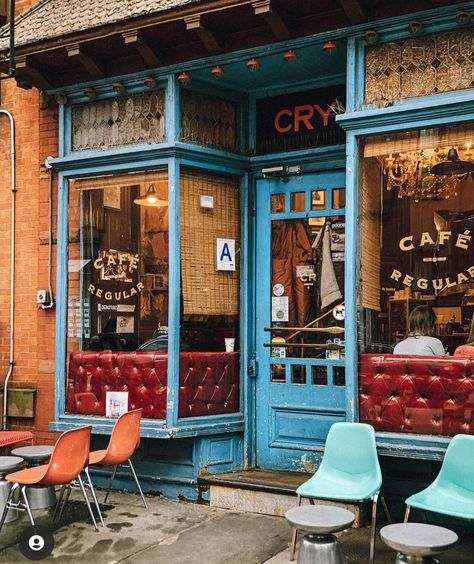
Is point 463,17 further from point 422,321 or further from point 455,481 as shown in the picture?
point 455,481

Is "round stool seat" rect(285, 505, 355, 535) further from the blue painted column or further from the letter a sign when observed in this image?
the letter a sign

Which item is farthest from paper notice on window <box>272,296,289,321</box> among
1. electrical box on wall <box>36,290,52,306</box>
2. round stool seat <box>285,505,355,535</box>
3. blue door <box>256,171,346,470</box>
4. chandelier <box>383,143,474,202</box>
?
round stool seat <box>285,505,355,535</box>

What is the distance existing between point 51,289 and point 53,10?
9.58 feet

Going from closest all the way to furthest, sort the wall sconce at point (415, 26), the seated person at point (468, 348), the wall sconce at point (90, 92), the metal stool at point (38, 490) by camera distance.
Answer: the wall sconce at point (415, 26)
the seated person at point (468, 348)
the metal stool at point (38, 490)
the wall sconce at point (90, 92)

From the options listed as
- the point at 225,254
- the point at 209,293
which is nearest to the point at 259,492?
the point at 209,293

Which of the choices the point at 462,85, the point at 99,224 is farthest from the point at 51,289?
the point at 462,85

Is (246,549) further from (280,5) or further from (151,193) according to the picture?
(280,5)

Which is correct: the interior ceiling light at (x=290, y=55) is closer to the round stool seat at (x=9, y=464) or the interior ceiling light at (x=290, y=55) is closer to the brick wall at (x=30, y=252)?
the brick wall at (x=30, y=252)

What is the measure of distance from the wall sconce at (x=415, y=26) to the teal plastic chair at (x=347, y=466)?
10.1 ft

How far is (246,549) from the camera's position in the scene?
5676 mm

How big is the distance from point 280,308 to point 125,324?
62.2 inches

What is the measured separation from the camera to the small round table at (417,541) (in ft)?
13.8

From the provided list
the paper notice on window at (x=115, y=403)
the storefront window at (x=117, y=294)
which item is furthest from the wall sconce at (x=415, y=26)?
the paper notice on window at (x=115, y=403)

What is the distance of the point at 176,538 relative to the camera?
5.95 metres
